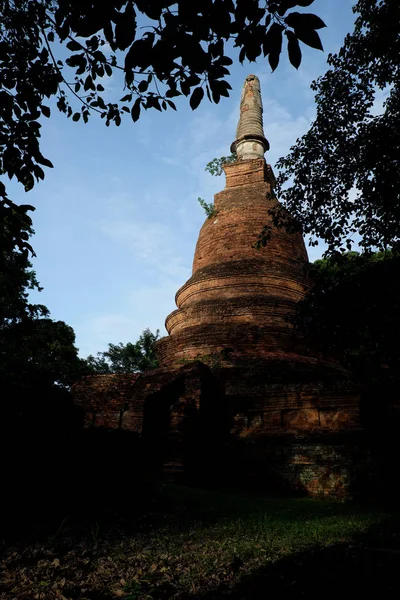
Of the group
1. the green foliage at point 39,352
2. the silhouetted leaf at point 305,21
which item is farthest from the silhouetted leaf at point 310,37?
the green foliage at point 39,352

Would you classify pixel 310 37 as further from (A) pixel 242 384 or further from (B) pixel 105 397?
(B) pixel 105 397

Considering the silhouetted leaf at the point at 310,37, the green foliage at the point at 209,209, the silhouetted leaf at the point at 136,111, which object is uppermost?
the green foliage at the point at 209,209

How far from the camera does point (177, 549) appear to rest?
3824mm

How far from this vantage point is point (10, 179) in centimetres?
387

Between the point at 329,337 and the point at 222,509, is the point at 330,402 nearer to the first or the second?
the point at 329,337

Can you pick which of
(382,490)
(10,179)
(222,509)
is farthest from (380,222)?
(10,179)

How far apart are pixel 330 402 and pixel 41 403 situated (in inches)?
195

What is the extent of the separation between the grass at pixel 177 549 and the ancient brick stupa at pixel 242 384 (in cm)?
149

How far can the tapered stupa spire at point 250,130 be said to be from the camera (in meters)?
18.1

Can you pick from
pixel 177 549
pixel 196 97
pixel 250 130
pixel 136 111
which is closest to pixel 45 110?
pixel 136 111

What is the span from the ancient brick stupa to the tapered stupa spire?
4341mm

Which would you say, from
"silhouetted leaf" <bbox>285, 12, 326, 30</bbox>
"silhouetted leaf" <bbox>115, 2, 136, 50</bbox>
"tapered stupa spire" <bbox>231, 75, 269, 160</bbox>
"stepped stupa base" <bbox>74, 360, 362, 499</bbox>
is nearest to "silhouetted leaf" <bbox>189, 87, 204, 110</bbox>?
"silhouetted leaf" <bbox>115, 2, 136, 50</bbox>

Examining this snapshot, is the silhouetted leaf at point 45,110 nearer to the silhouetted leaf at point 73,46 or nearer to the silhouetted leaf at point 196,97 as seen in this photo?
the silhouetted leaf at point 73,46

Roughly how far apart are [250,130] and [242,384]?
13.5m
